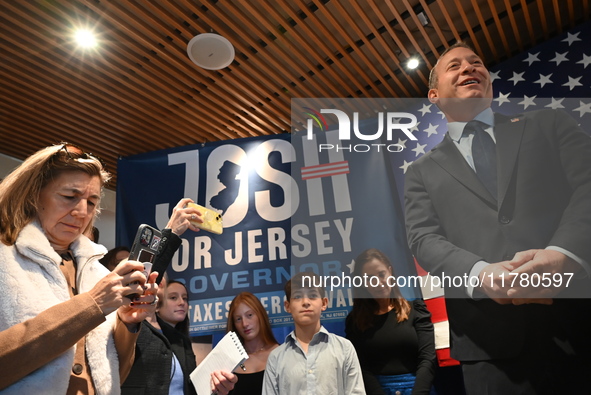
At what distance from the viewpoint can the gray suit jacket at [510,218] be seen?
1854 millimetres

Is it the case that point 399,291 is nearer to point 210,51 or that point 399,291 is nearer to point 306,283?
point 306,283

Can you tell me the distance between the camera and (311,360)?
2705 millimetres

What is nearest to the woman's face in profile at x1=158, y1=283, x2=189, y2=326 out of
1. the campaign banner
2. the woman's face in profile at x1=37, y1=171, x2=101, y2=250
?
the campaign banner

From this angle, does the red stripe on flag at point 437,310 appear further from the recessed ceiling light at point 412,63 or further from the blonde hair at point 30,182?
the blonde hair at point 30,182

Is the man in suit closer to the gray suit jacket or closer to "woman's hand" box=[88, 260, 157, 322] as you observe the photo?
the gray suit jacket

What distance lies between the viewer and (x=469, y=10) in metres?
3.33

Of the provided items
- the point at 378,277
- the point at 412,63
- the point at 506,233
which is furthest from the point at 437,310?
the point at 412,63

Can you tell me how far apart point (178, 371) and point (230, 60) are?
224cm

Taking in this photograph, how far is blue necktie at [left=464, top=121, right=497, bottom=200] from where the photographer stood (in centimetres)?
205

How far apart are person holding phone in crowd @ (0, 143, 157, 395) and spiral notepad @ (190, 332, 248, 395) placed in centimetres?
78

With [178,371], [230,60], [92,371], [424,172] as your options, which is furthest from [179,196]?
[92,371]

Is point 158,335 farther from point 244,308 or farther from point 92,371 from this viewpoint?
point 244,308

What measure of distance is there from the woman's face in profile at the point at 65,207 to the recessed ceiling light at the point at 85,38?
7.36 feet

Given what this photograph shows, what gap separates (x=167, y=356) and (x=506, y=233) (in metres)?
1.49
